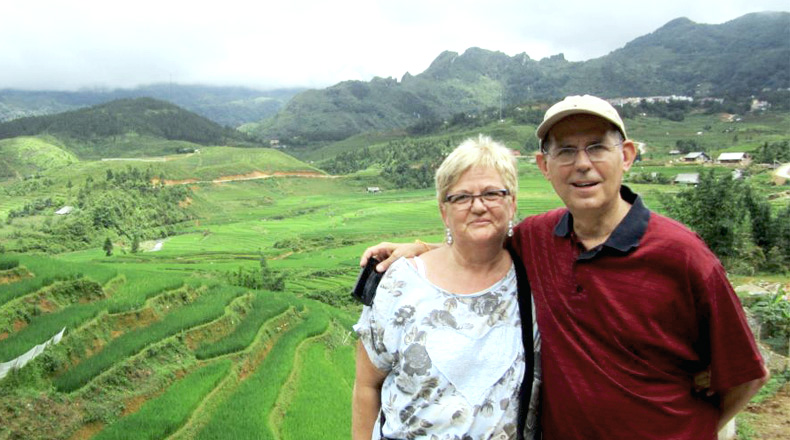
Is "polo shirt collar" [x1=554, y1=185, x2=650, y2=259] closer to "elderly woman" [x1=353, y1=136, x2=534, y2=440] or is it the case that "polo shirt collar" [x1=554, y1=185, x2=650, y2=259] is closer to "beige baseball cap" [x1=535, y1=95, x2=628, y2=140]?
"beige baseball cap" [x1=535, y1=95, x2=628, y2=140]

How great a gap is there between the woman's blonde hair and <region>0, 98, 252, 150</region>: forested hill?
4323 inches

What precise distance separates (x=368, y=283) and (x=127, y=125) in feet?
386

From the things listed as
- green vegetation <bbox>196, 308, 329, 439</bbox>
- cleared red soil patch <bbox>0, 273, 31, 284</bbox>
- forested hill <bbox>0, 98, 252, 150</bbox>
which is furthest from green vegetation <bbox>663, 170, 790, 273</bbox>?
forested hill <bbox>0, 98, 252, 150</bbox>

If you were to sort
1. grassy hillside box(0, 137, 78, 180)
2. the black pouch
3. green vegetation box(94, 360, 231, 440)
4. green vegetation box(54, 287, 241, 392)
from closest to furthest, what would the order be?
the black pouch
green vegetation box(94, 360, 231, 440)
green vegetation box(54, 287, 241, 392)
grassy hillside box(0, 137, 78, 180)

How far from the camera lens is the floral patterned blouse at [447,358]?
2215 mm

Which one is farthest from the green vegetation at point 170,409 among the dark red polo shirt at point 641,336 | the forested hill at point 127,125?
the forested hill at point 127,125

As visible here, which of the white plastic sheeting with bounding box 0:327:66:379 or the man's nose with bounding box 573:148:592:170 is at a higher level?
the man's nose with bounding box 573:148:592:170

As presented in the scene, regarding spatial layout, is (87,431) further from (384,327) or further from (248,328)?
(384,327)

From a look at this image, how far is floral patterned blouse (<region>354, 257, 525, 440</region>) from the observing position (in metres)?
2.21

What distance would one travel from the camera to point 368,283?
260 centimetres

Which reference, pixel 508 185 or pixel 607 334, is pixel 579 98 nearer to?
pixel 508 185

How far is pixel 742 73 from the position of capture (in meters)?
136

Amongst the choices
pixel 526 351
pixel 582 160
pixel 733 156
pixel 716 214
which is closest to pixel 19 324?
pixel 526 351

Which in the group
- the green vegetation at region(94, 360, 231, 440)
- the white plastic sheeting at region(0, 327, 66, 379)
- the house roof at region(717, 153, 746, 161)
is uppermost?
the white plastic sheeting at region(0, 327, 66, 379)
